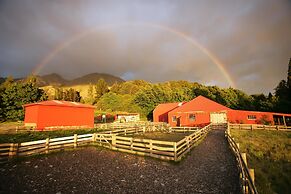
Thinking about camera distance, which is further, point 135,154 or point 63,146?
point 63,146

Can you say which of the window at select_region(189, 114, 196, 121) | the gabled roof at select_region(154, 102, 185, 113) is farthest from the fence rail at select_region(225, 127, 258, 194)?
the gabled roof at select_region(154, 102, 185, 113)

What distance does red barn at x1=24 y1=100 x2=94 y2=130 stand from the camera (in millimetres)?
27844

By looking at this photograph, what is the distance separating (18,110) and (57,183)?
52.8m

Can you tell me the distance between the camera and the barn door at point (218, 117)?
123ft

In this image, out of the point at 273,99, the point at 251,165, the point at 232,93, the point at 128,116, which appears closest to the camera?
the point at 251,165

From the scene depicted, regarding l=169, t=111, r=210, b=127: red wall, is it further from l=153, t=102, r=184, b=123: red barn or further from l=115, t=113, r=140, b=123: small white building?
l=115, t=113, r=140, b=123: small white building

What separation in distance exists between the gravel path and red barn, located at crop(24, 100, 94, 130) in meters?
17.9

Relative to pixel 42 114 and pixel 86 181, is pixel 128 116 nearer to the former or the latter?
pixel 42 114

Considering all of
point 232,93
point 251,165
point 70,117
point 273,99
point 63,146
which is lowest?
point 251,165

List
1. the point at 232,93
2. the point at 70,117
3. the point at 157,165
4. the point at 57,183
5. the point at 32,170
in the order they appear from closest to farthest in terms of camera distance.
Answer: the point at 57,183 < the point at 32,170 < the point at 157,165 < the point at 70,117 < the point at 232,93

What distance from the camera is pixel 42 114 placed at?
91.8 ft

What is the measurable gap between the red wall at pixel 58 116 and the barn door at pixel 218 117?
24.7 metres

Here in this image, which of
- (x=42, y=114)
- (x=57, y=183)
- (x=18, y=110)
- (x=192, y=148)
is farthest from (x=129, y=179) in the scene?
(x=18, y=110)

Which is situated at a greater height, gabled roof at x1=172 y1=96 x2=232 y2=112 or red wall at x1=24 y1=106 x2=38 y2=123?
gabled roof at x1=172 y1=96 x2=232 y2=112
